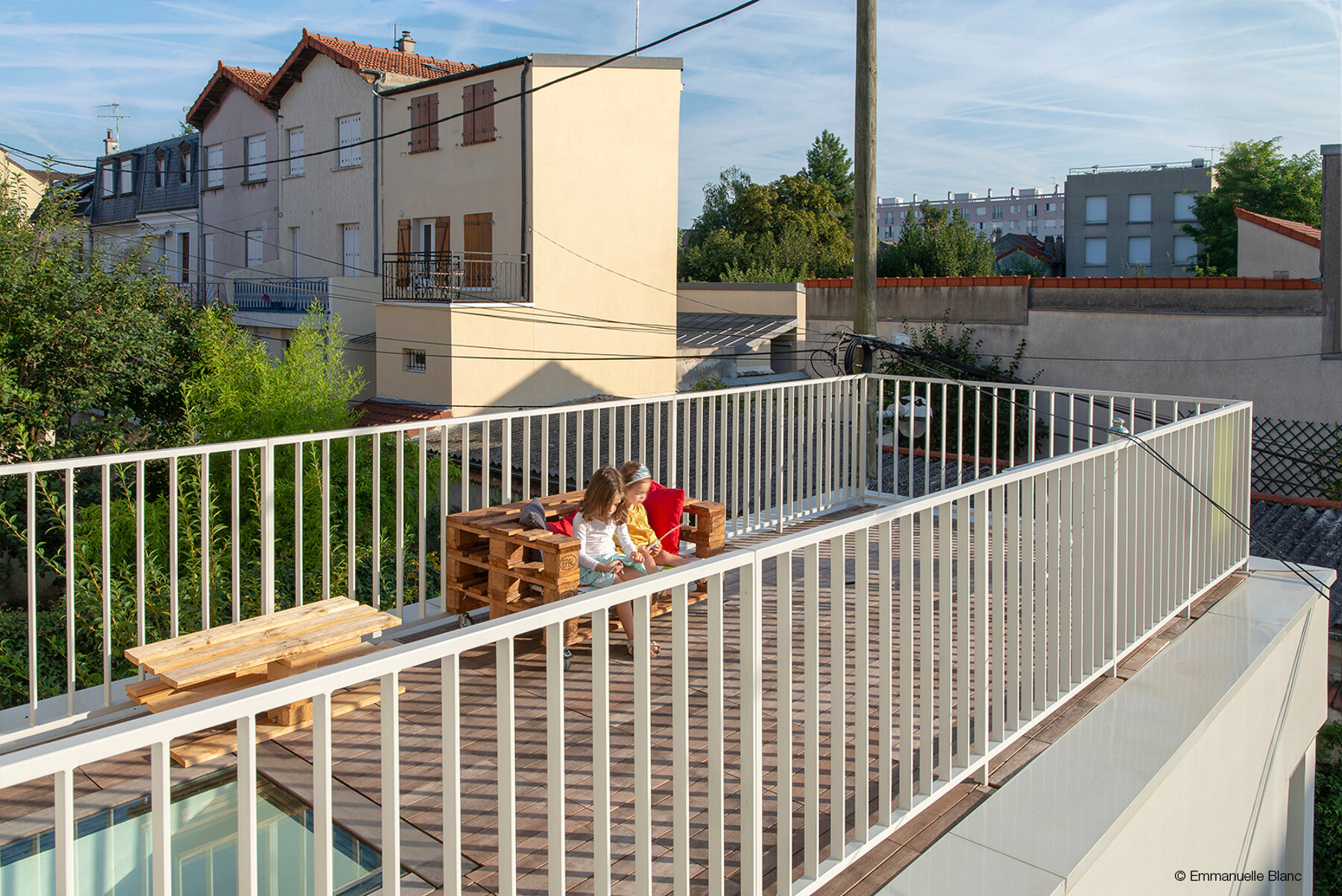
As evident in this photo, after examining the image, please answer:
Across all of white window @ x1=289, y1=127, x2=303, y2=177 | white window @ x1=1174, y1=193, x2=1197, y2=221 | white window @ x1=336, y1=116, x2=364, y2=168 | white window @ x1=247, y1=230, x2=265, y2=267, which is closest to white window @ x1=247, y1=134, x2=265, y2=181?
white window @ x1=289, y1=127, x2=303, y2=177

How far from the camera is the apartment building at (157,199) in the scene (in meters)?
38.4

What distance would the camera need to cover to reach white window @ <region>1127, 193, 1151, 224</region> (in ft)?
212

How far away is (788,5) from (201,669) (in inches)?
363

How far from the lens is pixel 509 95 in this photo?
26016 mm

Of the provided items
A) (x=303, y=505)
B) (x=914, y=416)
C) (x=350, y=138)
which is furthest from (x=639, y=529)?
(x=350, y=138)

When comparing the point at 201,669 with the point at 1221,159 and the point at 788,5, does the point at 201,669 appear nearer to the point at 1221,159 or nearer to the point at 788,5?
the point at 788,5

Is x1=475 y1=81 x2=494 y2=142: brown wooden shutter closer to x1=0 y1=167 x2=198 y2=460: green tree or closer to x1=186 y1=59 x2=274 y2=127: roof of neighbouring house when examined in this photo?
x1=186 y1=59 x2=274 y2=127: roof of neighbouring house

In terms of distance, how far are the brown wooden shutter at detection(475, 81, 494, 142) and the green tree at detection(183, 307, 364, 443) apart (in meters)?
13.8

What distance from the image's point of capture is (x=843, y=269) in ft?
156

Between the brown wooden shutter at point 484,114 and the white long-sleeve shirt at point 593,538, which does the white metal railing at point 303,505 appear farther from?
the brown wooden shutter at point 484,114

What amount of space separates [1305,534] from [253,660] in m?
16.1

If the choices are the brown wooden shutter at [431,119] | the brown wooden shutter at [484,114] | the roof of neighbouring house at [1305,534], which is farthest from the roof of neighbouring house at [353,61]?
the roof of neighbouring house at [1305,534]

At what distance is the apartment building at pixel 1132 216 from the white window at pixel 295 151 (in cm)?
4928

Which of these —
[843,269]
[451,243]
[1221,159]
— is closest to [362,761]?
[451,243]
